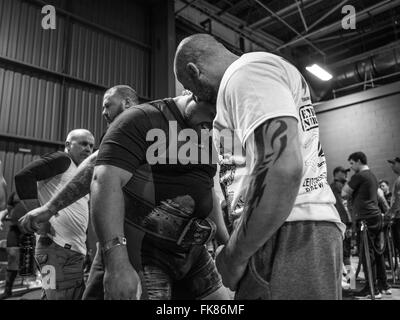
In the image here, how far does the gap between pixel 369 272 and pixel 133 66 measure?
220 inches

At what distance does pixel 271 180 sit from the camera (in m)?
0.77

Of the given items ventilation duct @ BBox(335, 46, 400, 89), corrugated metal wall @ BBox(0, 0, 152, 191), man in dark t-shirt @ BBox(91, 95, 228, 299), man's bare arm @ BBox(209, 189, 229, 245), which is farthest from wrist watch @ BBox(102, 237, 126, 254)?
ventilation duct @ BBox(335, 46, 400, 89)

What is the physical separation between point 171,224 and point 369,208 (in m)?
3.49

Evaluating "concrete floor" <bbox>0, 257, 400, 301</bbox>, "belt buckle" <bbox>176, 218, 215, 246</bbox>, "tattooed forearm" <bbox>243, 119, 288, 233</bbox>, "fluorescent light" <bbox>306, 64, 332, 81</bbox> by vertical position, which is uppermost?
"fluorescent light" <bbox>306, 64, 332, 81</bbox>

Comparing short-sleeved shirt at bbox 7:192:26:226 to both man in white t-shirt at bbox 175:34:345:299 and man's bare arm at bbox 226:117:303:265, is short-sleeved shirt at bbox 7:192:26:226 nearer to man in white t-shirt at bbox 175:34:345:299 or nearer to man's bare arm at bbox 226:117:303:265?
man in white t-shirt at bbox 175:34:345:299

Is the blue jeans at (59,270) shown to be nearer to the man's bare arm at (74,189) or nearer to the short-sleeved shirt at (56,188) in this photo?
the short-sleeved shirt at (56,188)

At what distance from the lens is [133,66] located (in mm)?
7039

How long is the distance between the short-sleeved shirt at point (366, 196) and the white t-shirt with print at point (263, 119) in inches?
142

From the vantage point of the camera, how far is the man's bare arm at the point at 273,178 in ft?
2.52

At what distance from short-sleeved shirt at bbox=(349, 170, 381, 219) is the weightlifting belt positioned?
3.31 metres

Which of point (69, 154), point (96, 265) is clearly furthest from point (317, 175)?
point (69, 154)

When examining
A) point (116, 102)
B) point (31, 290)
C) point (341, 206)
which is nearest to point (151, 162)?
point (116, 102)

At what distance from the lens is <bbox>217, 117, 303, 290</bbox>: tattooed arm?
0.77m
